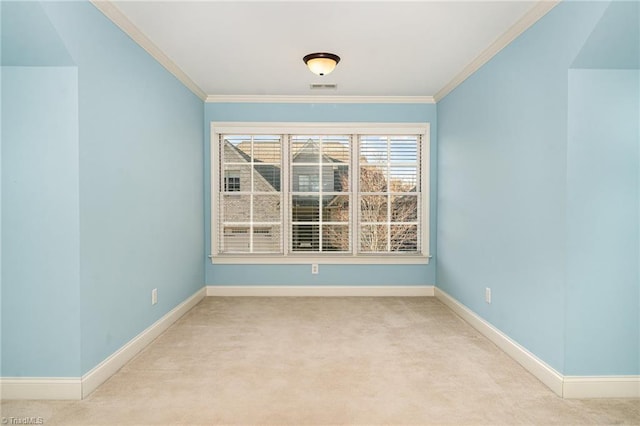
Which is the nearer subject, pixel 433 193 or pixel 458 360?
pixel 458 360

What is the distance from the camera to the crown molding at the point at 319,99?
502cm

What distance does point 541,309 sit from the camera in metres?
2.69

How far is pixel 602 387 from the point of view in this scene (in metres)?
2.46

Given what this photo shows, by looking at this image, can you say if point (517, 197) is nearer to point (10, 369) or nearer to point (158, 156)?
point (158, 156)

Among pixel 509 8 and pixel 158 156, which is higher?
pixel 509 8

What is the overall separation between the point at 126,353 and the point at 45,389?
1.93ft

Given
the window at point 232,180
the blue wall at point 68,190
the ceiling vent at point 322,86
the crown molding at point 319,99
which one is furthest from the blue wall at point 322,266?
the blue wall at point 68,190

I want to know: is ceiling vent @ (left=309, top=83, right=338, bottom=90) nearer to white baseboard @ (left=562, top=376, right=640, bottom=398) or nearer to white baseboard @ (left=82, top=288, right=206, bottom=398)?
white baseboard @ (left=82, top=288, right=206, bottom=398)

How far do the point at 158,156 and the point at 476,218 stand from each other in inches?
122

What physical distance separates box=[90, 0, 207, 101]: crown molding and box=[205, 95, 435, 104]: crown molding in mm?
621

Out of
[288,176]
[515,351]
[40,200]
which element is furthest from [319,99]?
[515,351]

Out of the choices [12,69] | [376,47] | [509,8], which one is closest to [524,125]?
[509,8]

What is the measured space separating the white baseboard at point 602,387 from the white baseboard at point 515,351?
6 cm

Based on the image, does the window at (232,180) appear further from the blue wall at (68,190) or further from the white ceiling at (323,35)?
the blue wall at (68,190)
